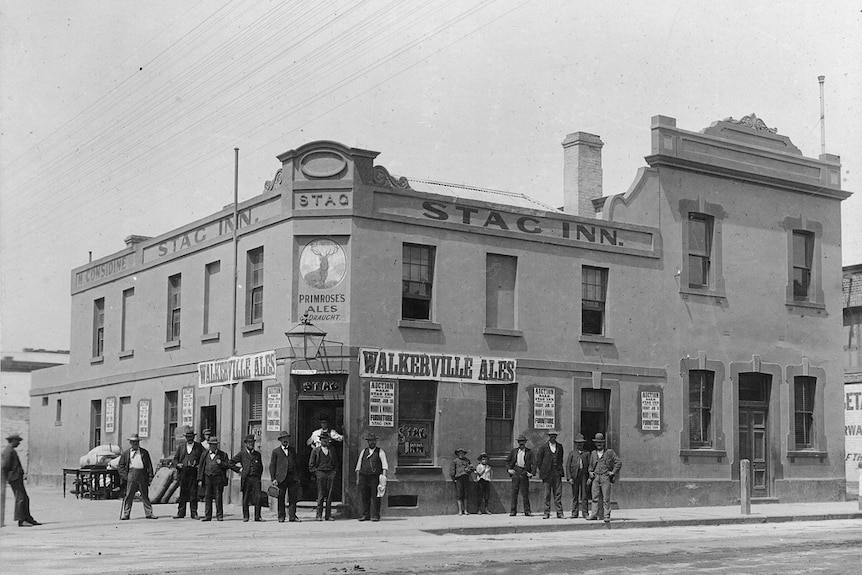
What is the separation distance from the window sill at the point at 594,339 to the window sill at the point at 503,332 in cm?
182

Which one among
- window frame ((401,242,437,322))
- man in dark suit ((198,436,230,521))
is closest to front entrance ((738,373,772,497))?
window frame ((401,242,437,322))

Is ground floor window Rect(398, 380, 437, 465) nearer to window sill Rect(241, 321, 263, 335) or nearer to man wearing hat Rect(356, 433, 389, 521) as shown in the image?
man wearing hat Rect(356, 433, 389, 521)

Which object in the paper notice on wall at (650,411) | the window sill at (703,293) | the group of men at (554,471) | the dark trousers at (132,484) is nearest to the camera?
the dark trousers at (132,484)

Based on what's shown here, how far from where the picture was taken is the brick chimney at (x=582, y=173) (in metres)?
28.9

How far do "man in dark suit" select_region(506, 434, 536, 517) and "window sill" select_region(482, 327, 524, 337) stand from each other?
2597mm

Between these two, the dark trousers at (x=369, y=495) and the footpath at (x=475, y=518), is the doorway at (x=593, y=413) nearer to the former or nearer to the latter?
Answer: the footpath at (x=475, y=518)

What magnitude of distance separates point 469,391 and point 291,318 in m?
4.33

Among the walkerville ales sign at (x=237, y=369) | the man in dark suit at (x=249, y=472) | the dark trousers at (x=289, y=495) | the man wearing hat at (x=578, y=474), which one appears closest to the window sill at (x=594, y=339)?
the man wearing hat at (x=578, y=474)

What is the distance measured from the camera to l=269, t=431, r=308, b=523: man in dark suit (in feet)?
67.1

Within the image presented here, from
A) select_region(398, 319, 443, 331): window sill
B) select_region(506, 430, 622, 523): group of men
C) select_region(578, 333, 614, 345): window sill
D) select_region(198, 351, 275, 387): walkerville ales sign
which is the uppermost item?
select_region(398, 319, 443, 331): window sill

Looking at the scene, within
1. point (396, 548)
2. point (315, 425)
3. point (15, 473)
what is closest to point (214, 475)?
point (315, 425)

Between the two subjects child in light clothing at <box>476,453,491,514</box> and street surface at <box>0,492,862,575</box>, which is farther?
child in light clothing at <box>476,453,491,514</box>

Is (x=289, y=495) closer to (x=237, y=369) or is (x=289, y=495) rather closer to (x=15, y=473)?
(x=237, y=369)

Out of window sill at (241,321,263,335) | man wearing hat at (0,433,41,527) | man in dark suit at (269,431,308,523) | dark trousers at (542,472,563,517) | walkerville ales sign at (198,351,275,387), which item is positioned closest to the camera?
man wearing hat at (0,433,41,527)
